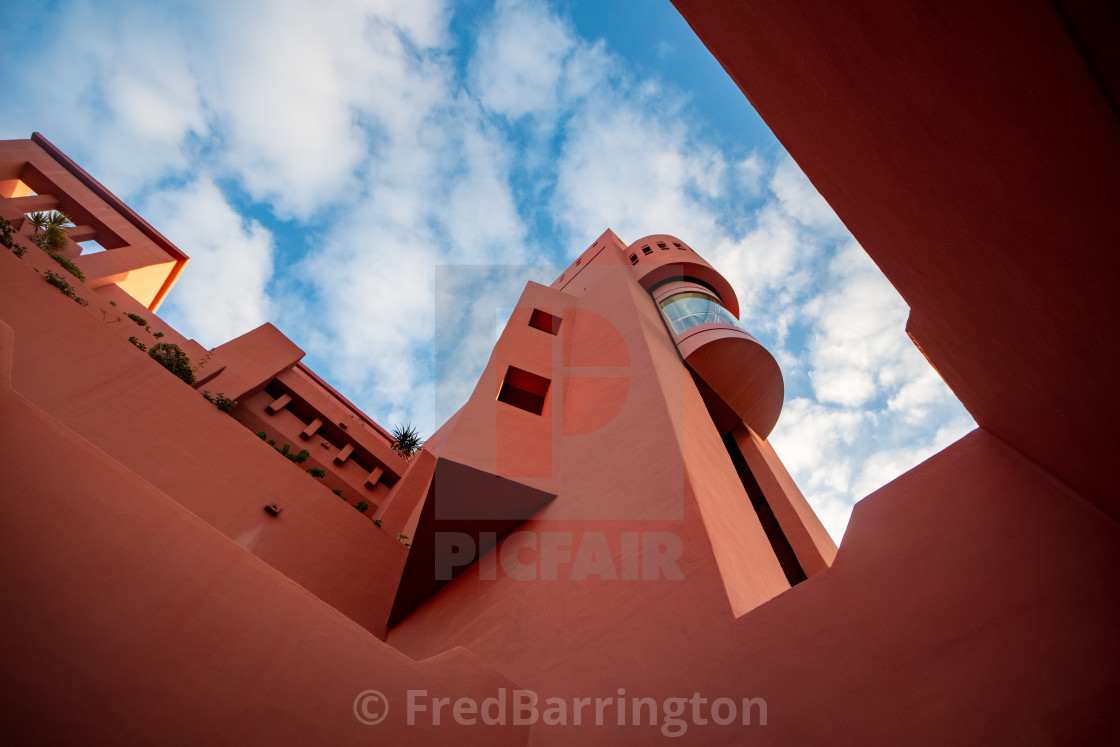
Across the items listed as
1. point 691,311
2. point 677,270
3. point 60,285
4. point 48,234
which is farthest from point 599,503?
point 48,234

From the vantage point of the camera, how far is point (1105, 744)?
3193 mm

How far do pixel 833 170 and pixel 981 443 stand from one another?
10.5 ft

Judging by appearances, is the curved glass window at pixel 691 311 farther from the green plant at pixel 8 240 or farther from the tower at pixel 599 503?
the green plant at pixel 8 240

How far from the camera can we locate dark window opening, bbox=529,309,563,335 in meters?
16.1

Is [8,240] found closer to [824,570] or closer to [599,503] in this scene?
[599,503]

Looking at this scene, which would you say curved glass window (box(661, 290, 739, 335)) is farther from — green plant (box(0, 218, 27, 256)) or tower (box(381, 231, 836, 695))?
green plant (box(0, 218, 27, 256))

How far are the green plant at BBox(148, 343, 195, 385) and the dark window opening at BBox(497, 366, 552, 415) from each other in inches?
284

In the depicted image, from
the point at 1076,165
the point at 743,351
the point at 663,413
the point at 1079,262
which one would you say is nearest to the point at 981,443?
the point at 1079,262

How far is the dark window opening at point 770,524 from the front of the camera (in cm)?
1309

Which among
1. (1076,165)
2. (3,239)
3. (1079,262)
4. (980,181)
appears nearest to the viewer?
(1076,165)

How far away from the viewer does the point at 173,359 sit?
37.3 feet

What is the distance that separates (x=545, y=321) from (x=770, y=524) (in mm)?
9039

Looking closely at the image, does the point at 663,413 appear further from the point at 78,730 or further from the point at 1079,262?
the point at 78,730

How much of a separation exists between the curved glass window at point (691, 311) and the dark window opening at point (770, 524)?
4007 mm
